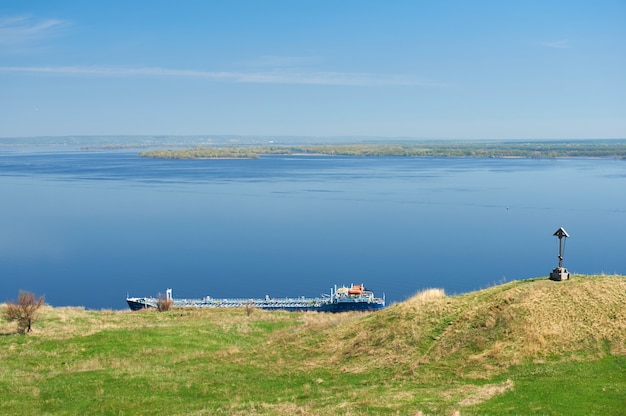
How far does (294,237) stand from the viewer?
80.6 meters

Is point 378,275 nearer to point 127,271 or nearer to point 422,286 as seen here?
point 422,286

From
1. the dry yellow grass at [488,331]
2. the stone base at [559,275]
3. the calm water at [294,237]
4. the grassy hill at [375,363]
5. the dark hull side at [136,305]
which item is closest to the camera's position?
the grassy hill at [375,363]

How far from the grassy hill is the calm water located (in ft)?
86.8

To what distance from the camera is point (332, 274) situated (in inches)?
2426

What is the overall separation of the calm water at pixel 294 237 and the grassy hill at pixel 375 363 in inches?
1042

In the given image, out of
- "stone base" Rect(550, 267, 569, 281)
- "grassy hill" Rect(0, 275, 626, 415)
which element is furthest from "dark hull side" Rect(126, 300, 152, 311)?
"stone base" Rect(550, 267, 569, 281)

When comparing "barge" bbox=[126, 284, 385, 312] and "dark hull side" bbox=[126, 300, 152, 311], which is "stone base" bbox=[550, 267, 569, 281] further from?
"dark hull side" bbox=[126, 300, 152, 311]

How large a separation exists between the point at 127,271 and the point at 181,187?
80.9 meters

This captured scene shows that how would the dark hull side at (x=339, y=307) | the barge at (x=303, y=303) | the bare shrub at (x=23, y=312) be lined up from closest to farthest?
the bare shrub at (x=23, y=312) < the dark hull side at (x=339, y=307) < the barge at (x=303, y=303)

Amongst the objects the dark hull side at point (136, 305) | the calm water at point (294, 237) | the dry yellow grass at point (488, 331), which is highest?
the dry yellow grass at point (488, 331)

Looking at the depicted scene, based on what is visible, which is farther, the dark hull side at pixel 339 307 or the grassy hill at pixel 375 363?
the dark hull side at pixel 339 307

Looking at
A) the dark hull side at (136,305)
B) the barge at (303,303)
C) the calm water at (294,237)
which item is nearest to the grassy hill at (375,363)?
the barge at (303,303)

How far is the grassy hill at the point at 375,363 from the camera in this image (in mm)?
18969

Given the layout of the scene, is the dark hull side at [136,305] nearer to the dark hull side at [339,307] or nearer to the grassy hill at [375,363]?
the dark hull side at [339,307]
